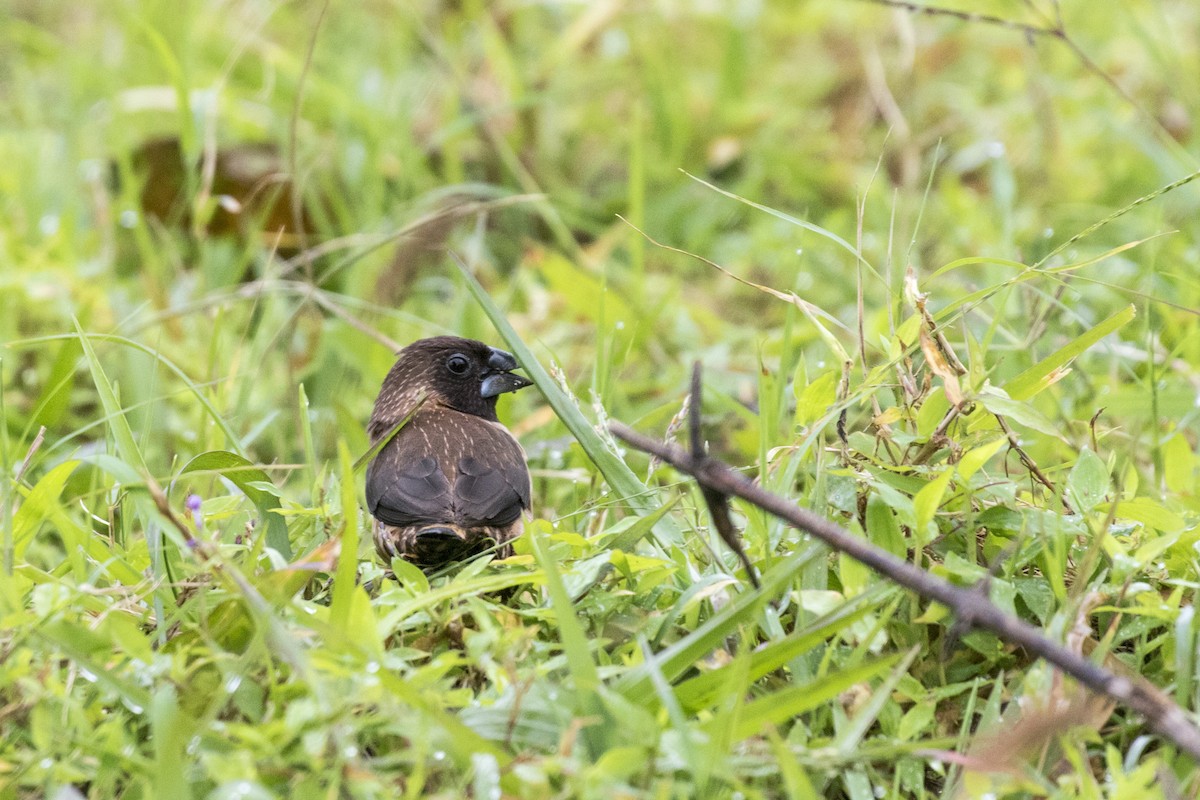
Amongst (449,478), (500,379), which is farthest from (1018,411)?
(500,379)

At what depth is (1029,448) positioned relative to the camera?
3.60 metres

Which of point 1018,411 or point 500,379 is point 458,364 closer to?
point 500,379

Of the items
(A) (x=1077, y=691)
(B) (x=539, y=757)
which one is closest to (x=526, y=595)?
(B) (x=539, y=757)

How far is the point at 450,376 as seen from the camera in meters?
3.86

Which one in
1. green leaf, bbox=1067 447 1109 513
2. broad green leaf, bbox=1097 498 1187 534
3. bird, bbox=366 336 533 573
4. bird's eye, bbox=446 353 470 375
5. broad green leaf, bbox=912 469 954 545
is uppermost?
broad green leaf, bbox=912 469 954 545

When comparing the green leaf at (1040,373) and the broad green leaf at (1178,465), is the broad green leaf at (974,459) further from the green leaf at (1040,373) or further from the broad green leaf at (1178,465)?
the broad green leaf at (1178,465)

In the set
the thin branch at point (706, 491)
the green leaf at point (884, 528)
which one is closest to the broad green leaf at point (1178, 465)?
the green leaf at point (884, 528)

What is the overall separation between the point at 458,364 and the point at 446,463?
599mm

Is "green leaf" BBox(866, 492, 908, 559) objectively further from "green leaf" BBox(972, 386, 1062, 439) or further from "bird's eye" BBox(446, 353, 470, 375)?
"bird's eye" BBox(446, 353, 470, 375)

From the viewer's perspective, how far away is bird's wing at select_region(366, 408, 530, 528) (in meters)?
3.12

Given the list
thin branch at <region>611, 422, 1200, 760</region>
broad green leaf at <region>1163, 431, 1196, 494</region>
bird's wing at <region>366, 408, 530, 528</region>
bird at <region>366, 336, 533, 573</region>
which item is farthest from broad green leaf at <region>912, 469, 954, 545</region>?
bird's wing at <region>366, 408, 530, 528</region>

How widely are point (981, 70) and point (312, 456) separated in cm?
564

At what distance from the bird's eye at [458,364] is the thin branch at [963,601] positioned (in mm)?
1795

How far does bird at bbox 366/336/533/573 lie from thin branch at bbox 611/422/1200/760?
89 cm
